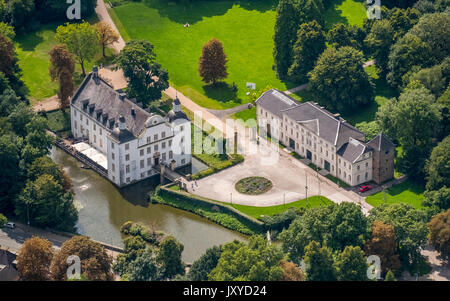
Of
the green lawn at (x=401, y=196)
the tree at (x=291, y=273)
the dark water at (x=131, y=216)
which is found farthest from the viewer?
the green lawn at (x=401, y=196)

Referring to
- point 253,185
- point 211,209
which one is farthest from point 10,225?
point 253,185

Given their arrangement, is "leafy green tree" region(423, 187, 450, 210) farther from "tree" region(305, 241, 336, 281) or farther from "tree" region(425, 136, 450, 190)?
"tree" region(305, 241, 336, 281)

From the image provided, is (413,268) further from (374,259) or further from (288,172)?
(288,172)

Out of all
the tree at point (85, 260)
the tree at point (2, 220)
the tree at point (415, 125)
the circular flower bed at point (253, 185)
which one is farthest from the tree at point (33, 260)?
the tree at point (415, 125)

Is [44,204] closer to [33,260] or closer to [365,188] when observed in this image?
[33,260]

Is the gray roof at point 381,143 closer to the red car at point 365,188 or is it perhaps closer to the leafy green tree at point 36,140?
the red car at point 365,188

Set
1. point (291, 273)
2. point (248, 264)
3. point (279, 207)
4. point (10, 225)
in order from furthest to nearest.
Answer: point (279, 207) < point (10, 225) < point (291, 273) < point (248, 264)
